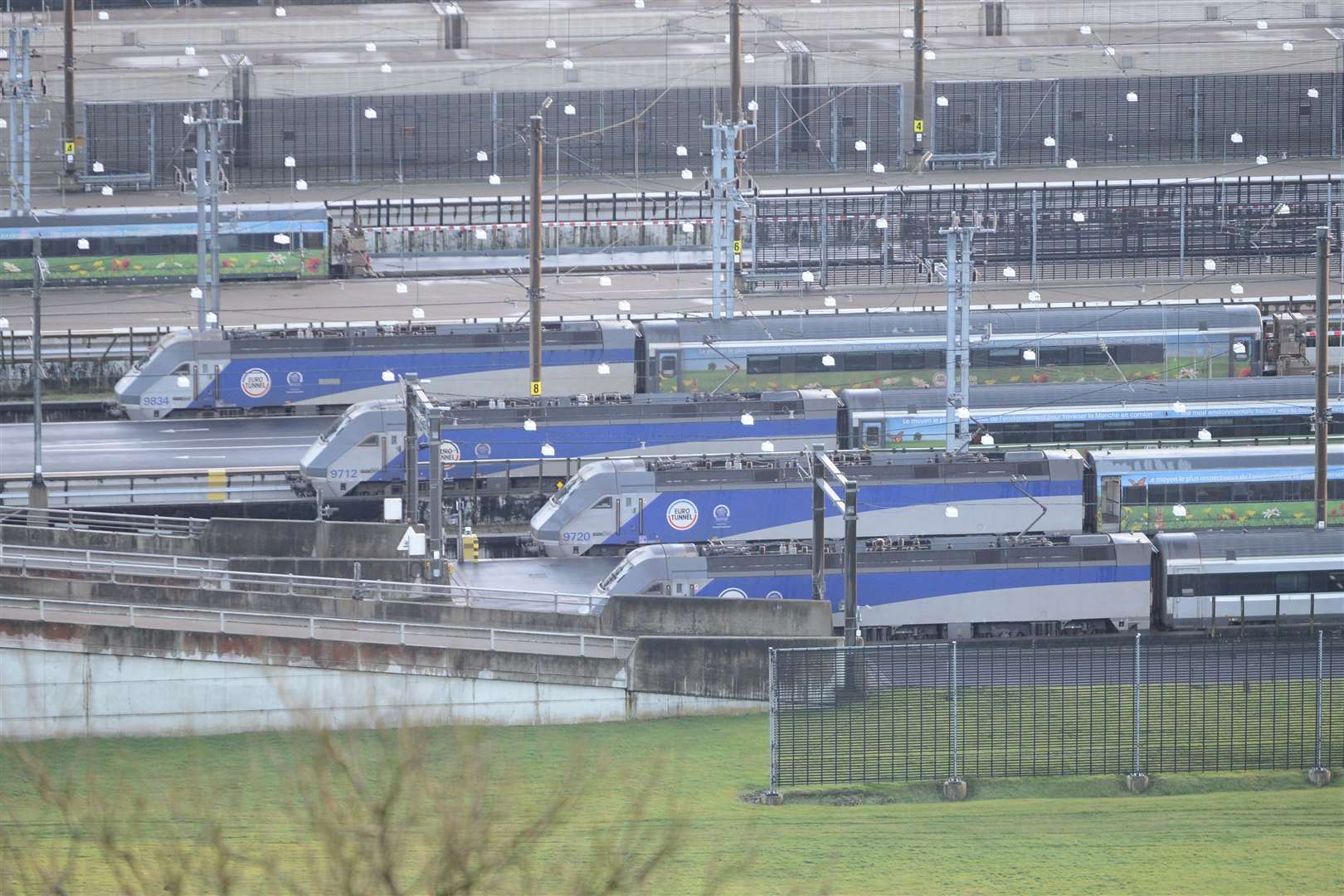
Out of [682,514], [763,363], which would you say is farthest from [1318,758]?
[763,363]

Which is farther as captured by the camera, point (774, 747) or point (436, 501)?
point (436, 501)

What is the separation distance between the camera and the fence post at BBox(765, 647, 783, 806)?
31562 millimetres

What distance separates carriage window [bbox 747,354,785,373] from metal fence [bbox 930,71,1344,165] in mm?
20661

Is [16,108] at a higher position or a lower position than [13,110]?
higher

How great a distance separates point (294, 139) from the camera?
72875mm

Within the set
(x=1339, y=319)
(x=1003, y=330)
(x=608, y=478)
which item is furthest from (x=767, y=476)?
(x=1339, y=319)

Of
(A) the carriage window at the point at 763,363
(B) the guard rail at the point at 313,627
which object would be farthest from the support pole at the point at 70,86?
(B) the guard rail at the point at 313,627

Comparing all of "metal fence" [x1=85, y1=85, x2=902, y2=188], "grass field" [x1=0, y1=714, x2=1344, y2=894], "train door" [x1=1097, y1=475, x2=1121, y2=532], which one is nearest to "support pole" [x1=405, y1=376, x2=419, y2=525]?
"grass field" [x1=0, y1=714, x2=1344, y2=894]

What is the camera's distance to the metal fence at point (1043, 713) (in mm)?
32500

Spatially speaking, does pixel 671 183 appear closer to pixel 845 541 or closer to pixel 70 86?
pixel 70 86

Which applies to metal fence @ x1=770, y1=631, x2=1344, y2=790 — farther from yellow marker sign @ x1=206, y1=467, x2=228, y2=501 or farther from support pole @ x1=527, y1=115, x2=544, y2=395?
support pole @ x1=527, y1=115, x2=544, y2=395

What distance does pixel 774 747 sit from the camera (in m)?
31.9

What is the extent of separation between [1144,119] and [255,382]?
33601 mm

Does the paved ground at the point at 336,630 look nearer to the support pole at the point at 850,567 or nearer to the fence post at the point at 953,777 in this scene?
the support pole at the point at 850,567
